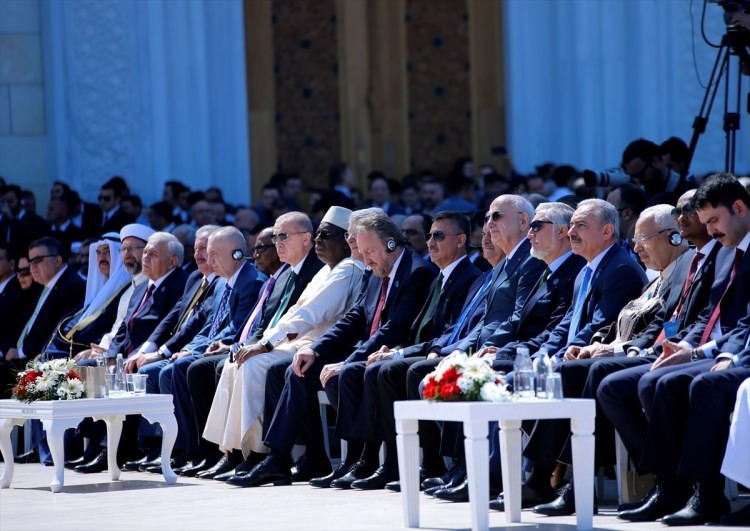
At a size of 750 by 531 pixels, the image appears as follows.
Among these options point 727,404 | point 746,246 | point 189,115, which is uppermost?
point 189,115

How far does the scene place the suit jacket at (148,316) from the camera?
36.9ft

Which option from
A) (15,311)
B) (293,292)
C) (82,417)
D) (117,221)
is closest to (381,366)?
(293,292)

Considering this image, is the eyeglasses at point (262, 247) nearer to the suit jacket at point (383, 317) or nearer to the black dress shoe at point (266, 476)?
the suit jacket at point (383, 317)

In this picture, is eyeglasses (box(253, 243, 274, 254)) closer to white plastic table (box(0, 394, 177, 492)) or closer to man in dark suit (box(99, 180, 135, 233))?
white plastic table (box(0, 394, 177, 492))

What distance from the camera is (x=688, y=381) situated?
7.00 meters

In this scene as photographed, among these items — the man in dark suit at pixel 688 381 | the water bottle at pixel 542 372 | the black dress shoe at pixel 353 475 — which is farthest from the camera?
the black dress shoe at pixel 353 475

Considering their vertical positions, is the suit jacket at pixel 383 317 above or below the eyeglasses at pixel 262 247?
below

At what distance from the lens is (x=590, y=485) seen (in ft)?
22.3

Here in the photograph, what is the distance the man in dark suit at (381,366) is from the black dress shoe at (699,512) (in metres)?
2.13

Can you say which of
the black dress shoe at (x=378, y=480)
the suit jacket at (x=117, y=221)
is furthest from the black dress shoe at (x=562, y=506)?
the suit jacket at (x=117, y=221)

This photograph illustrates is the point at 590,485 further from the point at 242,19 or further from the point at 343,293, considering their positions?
the point at 242,19

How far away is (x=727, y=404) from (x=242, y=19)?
9758mm

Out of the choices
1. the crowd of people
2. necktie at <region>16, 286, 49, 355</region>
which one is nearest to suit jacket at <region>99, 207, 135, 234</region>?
the crowd of people

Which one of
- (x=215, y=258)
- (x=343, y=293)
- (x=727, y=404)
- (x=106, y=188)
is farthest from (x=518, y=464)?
(x=106, y=188)
